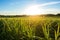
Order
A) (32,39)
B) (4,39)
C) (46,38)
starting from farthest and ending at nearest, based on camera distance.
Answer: (4,39)
(32,39)
(46,38)

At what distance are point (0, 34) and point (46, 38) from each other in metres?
1.21

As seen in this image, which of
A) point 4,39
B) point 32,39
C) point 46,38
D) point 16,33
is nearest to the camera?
point 46,38

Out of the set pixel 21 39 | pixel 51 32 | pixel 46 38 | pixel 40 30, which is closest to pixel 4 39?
pixel 21 39

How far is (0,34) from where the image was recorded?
2697mm

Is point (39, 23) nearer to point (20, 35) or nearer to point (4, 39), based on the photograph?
point (20, 35)

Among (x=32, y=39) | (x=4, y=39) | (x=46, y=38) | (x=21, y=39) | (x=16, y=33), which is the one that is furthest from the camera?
(x=4, y=39)

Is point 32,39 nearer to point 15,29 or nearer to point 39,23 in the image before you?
point 15,29

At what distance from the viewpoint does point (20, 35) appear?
2.34 meters

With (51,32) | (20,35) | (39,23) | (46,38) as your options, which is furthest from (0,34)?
(46,38)

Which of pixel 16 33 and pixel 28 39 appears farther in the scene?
pixel 16 33

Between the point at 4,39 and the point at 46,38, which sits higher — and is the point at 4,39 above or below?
below

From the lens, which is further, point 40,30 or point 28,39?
point 40,30

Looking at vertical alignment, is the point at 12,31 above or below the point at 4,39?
above

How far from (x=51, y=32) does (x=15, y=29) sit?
62cm
